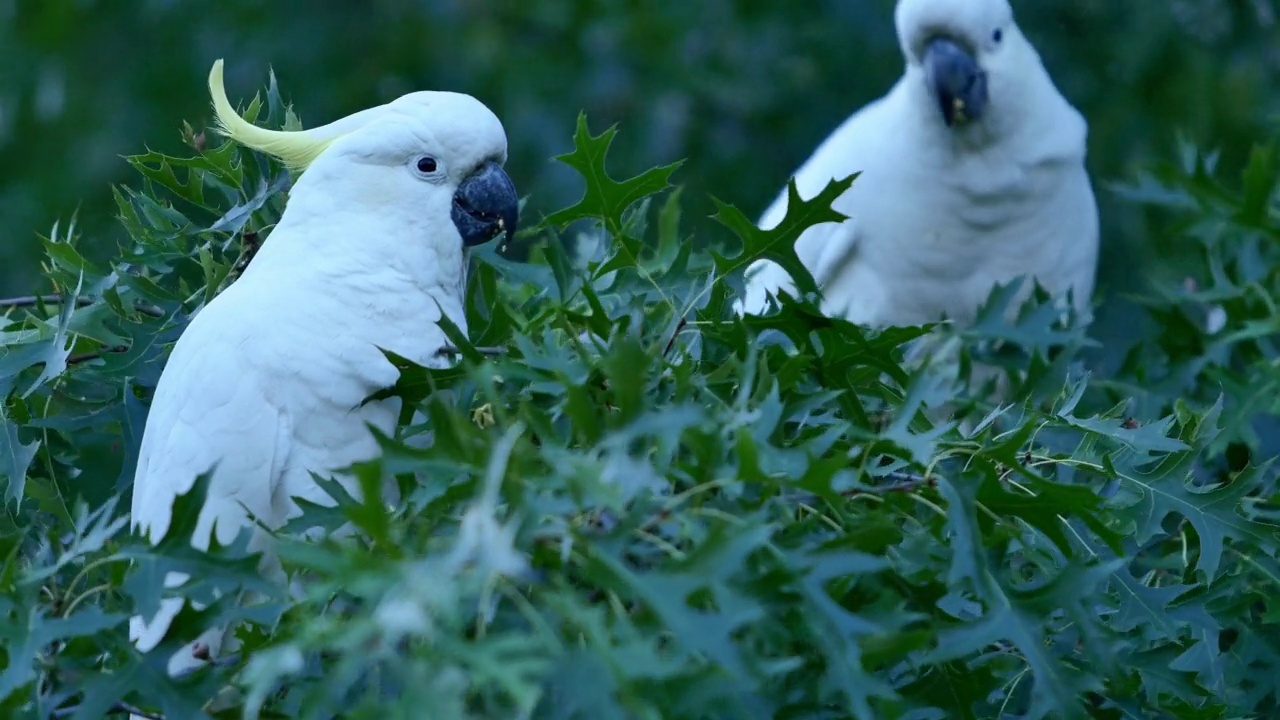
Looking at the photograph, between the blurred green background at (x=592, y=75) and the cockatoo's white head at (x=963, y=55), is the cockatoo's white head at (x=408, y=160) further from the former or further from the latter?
the blurred green background at (x=592, y=75)

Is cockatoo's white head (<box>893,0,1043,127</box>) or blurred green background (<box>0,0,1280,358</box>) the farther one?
blurred green background (<box>0,0,1280,358</box>)

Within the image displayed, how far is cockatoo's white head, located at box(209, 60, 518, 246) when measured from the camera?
2213 millimetres

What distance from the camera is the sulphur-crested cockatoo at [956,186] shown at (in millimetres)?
3176

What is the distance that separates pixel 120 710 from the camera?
1.49 m

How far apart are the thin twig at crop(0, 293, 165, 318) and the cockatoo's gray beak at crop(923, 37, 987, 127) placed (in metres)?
1.68

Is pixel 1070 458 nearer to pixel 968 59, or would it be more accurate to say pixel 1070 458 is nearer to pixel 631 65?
pixel 968 59

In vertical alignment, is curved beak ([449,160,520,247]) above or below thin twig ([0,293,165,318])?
above

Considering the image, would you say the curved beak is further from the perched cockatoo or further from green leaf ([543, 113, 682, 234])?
green leaf ([543, 113, 682, 234])

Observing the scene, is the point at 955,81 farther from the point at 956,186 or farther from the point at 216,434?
the point at 216,434

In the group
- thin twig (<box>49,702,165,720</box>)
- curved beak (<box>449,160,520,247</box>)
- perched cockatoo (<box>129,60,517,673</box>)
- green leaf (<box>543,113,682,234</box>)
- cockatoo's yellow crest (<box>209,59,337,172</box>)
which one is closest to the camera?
thin twig (<box>49,702,165,720</box>)

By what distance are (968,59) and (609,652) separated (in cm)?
231

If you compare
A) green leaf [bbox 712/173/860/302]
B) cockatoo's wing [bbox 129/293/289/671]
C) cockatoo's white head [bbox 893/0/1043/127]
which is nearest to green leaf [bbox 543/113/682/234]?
green leaf [bbox 712/173/860/302]

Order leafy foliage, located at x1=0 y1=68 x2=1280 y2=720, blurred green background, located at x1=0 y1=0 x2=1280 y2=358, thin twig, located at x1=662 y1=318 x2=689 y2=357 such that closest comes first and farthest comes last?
leafy foliage, located at x1=0 y1=68 x2=1280 y2=720 < thin twig, located at x1=662 y1=318 x2=689 y2=357 < blurred green background, located at x1=0 y1=0 x2=1280 y2=358

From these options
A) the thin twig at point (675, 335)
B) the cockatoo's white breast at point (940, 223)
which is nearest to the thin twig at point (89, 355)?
the thin twig at point (675, 335)
